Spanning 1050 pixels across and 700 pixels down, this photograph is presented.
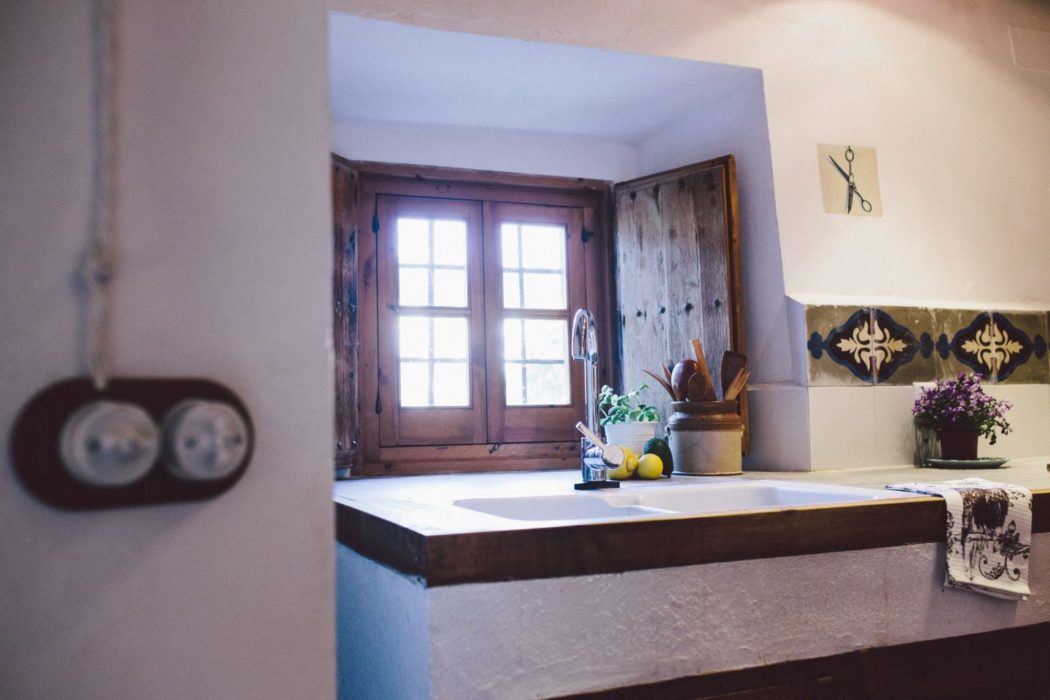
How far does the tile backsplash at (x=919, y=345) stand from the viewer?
8.56ft

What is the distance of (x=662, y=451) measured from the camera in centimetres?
248

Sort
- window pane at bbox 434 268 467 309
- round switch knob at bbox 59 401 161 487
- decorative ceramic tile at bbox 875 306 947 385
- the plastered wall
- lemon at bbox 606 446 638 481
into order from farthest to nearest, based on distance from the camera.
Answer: window pane at bbox 434 268 467 309 → decorative ceramic tile at bbox 875 306 947 385 → lemon at bbox 606 446 638 481 → the plastered wall → round switch knob at bbox 59 401 161 487

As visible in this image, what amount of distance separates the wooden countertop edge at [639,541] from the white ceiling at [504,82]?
1.45m

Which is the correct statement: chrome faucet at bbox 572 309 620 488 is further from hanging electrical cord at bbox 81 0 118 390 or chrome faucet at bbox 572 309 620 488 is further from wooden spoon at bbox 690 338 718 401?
hanging electrical cord at bbox 81 0 118 390

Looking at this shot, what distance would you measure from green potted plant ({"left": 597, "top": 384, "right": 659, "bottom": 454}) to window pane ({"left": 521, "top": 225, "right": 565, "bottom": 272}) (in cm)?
60

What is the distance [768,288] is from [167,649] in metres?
2.42

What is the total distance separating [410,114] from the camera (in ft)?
9.61

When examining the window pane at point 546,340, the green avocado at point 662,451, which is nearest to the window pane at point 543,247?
the window pane at point 546,340

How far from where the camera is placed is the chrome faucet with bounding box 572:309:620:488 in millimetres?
2248

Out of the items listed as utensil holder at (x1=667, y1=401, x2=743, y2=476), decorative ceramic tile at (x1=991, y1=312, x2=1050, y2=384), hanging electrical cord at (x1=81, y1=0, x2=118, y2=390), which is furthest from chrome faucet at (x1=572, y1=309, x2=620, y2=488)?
hanging electrical cord at (x1=81, y1=0, x2=118, y2=390)

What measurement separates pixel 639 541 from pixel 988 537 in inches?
33.9

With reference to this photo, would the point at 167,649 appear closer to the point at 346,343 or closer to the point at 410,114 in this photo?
the point at 346,343

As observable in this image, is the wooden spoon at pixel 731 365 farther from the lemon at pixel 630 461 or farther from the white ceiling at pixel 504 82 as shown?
the white ceiling at pixel 504 82

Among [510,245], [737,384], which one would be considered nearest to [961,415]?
[737,384]
